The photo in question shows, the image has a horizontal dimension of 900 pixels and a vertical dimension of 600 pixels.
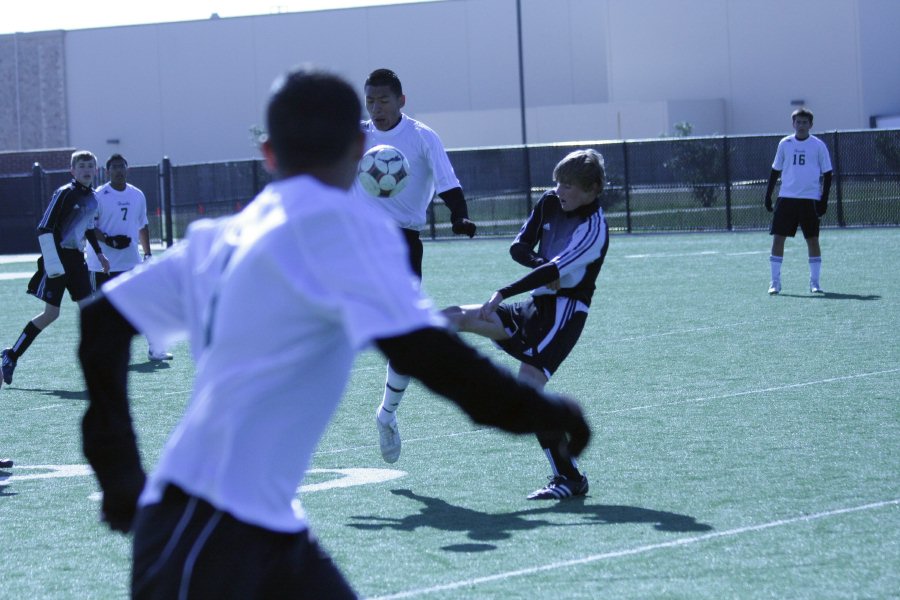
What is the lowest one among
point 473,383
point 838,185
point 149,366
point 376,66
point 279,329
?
point 149,366

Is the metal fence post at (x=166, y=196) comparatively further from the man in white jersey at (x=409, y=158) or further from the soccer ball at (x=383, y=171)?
the soccer ball at (x=383, y=171)

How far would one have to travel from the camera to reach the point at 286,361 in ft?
8.26

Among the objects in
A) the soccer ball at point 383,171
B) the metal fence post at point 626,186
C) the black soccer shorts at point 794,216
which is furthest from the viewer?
the metal fence post at point 626,186

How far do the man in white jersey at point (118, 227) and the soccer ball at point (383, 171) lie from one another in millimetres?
5823

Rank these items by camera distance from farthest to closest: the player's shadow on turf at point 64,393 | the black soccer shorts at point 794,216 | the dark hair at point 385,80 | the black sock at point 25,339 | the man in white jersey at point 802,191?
the black soccer shorts at point 794,216 → the man in white jersey at point 802,191 → the black sock at point 25,339 → the player's shadow on turf at point 64,393 → the dark hair at point 385,80

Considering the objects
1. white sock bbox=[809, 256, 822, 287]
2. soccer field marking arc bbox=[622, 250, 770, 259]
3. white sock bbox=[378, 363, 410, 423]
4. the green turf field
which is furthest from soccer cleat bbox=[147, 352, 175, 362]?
soccer field marking arc bbox=[622, 250, 770, 259]

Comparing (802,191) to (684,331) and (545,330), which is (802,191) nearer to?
(684,331)

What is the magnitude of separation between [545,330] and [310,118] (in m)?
4.49

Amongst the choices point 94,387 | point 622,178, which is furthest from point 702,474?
point 622,178

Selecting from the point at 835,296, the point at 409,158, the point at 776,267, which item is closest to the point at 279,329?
the point at 409,158

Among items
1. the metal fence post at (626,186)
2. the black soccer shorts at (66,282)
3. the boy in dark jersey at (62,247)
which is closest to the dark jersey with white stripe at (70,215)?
the boy in dark jersey at (62,247)

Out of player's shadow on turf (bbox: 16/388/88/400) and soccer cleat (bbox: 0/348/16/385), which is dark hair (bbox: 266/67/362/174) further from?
soccer cleat (bbox: 0/348/16/385)

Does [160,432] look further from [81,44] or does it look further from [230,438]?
[81,44]

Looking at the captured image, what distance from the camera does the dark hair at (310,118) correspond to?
2557 mm
